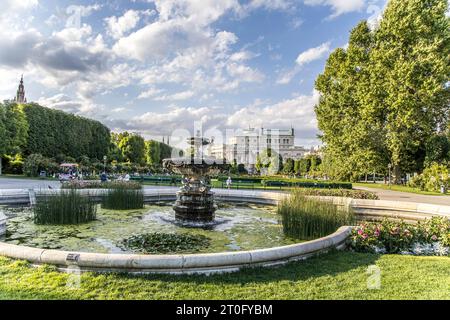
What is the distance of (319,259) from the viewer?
18.4ft

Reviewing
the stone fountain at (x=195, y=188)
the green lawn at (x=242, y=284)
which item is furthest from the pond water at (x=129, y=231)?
the green lawn at (x=242, y=284)

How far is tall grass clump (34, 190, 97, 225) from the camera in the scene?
834 cm

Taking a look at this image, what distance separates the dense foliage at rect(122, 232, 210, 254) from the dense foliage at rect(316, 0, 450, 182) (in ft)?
82.5

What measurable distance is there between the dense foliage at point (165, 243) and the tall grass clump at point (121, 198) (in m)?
3.98

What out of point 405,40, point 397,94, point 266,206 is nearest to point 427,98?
point 397,94

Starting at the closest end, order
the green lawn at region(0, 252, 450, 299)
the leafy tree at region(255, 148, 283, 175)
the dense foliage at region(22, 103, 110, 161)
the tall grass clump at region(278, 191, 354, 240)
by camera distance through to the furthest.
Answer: the green lawn at region(0, 252, 450, 299) → the tall grass clump at region(278, 191, 354, 240) → the dense foliage at region(22, 103, 110, 161) → the leafy tree at region(255, 148, 283, 175)

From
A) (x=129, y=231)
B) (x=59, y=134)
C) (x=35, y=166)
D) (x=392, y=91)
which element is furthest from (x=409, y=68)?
(x=59, y=134)

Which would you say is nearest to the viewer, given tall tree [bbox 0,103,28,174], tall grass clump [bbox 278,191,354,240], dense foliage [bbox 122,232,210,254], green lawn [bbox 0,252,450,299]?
green lawn [bbox 0,252,450,299]

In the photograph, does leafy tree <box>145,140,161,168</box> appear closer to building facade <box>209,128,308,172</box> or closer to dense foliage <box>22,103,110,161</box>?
building facade <box>209,128,308,172</box>

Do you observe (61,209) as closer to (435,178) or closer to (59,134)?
(435,178)

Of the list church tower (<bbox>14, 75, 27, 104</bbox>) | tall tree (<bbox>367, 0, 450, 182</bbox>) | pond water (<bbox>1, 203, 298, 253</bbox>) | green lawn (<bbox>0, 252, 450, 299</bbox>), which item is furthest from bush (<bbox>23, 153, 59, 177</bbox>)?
church tower (<bbox>14, 75, 27, 104</bbox>)

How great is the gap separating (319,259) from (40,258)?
4.50 meters

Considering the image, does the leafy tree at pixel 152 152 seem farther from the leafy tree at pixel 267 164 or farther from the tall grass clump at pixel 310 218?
the tall grass clump at pixel 310 218
